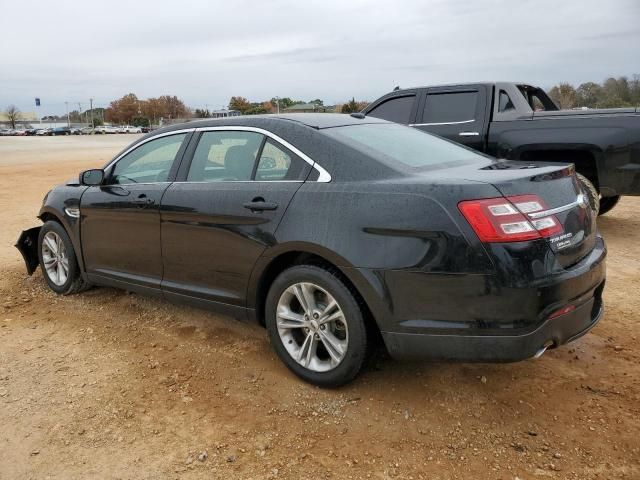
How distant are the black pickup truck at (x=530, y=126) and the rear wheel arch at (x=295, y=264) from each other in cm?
320

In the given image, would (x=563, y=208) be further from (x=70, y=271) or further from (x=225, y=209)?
(x=70, y=271)

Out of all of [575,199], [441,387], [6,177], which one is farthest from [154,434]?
[6,177]

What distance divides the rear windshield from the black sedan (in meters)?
0.02

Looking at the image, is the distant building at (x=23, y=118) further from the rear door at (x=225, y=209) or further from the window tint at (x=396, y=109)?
the rear door at (x=225, y=209)

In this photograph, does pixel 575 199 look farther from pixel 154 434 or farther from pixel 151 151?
pixel 151 151

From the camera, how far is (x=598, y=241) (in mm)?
3355

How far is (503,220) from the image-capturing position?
8.73 ft

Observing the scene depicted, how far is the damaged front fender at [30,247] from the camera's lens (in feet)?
17.9

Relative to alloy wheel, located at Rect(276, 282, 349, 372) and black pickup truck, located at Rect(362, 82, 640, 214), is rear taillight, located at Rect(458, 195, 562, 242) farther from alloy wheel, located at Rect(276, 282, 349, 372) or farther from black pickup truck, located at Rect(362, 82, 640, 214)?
black pickup truck, located at Rect(362, 82, 640, 214)

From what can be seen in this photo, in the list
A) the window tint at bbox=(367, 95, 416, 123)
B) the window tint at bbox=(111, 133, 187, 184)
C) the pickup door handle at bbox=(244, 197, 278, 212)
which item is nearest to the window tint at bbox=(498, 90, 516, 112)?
the window tint at bbox=(367, 95, 416, 123)

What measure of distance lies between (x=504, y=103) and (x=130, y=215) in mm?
5188

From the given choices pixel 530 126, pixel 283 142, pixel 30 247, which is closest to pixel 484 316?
pixel 283 142

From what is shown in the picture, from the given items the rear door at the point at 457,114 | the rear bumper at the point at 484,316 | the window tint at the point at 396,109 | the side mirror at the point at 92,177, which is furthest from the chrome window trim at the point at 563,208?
the window tint at the point at 396,109

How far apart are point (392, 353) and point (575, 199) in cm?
129
